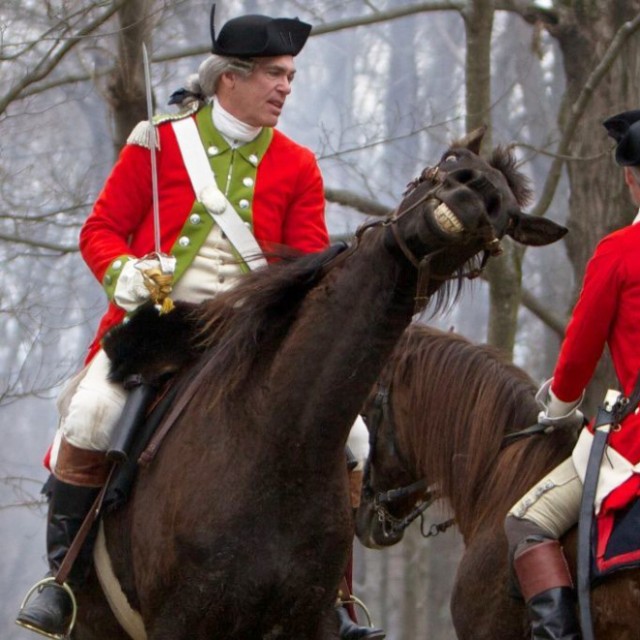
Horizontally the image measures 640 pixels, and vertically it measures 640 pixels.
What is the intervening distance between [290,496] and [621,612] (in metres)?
1.34

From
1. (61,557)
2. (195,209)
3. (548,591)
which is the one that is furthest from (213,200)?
(548,591)

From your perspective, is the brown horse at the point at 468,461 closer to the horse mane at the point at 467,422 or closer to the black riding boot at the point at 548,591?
the horse mane at the point at 467,422

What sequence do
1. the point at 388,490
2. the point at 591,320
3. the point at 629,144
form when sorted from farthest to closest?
the point at 388,490, the point at 591,320, the point at 629,144

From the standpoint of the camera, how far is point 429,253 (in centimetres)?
575

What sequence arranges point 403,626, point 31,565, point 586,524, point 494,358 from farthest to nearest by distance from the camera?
1. point 31,565
2. point 403,626
3. point 494,358
4. point 586,524

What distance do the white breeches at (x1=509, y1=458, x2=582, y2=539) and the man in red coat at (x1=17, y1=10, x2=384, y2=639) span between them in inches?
32.6

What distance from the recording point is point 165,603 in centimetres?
624

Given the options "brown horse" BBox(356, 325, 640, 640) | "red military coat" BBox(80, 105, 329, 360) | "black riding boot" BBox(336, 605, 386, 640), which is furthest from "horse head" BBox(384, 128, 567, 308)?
"black riding boot" BBox(336, 605, 386, 640)

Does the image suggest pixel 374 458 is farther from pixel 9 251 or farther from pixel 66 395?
pixel 9 251

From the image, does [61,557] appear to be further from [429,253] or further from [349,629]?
[429,253]

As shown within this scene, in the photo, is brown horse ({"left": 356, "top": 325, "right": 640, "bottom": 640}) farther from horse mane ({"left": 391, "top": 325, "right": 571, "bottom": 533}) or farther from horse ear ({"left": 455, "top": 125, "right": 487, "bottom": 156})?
horse ear ({"left": 455, "top": 125, "right": 487, "bottom": 156})

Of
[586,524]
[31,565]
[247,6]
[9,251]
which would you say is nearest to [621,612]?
[586,524]

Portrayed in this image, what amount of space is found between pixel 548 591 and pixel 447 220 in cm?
178

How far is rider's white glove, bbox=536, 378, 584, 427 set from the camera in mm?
7094
